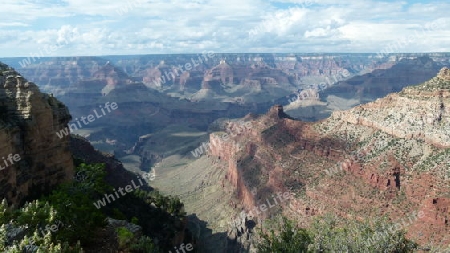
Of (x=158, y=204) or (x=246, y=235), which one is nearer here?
(x=158, y=204)

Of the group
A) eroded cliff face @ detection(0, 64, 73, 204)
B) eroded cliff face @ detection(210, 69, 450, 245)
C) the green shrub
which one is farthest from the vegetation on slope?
eroded cliff face @ detection(210, 69, 450, 245)

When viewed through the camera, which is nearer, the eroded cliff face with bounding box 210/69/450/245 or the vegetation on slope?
the vegetation on slope

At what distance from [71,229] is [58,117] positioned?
49.4 ft

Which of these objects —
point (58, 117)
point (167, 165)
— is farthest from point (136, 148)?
point (58, 117)

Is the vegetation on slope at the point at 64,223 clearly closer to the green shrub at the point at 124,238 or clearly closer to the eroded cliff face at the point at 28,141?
the green shrub at the point at 124,238

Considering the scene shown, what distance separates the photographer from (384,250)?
21.8 metres

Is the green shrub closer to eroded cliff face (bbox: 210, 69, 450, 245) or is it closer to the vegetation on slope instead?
the vegetation on slope

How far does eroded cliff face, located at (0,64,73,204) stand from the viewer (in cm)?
2856

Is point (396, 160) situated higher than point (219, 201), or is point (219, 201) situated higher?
point (396, 160)

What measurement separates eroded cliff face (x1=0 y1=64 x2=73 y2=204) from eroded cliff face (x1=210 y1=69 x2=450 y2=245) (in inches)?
1738

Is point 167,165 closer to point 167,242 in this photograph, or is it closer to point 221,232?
point 221,232

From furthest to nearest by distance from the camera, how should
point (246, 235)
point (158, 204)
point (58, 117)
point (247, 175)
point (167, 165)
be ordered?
point (167, 165)
point (247, 175)
point (246, 235)
point (158, 204)
point (58, 117)

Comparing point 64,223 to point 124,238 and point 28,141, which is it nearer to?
point 124,238

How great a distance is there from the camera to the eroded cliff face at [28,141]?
2856 centimetres
